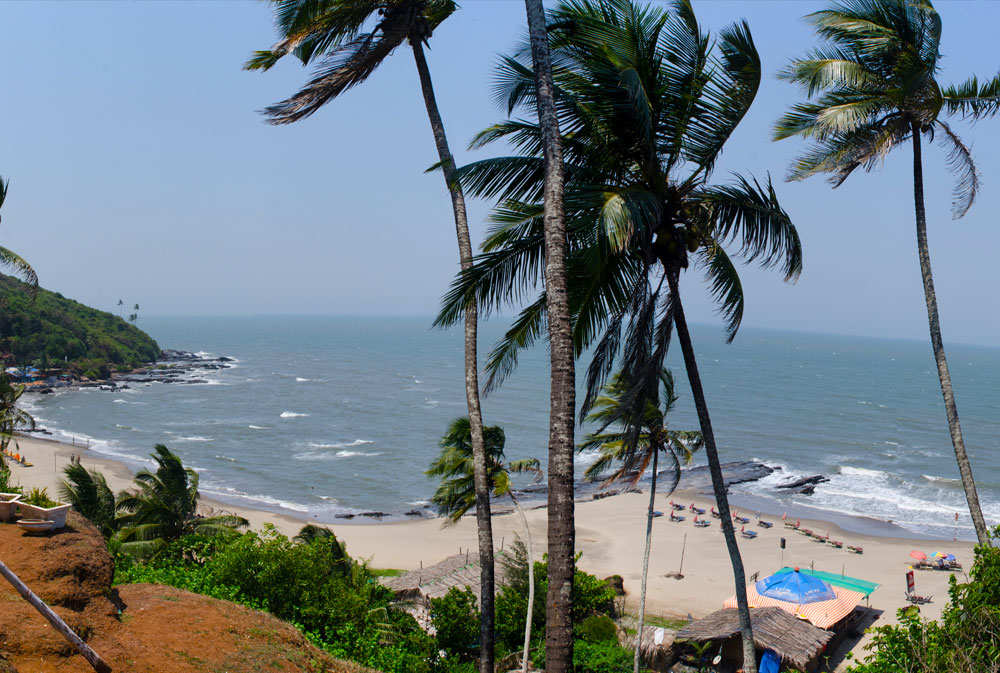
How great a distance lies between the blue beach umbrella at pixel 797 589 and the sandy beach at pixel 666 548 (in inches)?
177

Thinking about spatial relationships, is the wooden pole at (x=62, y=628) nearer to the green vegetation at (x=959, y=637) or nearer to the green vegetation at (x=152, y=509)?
the green vegetation at (x=959, y=637)

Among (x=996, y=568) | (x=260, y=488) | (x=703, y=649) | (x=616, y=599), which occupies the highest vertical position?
(x=996, y=568)

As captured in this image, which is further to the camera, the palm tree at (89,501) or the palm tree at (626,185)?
the palm tree at (89,501)

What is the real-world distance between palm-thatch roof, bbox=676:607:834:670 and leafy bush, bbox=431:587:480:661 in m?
5.89

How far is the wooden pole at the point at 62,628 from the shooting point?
5609mm

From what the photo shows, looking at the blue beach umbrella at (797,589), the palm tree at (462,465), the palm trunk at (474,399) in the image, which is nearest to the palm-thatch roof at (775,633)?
the blue beach umbrella at (797,589)

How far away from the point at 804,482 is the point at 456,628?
37758 millimetres

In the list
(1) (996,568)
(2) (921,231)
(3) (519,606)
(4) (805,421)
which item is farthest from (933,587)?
(4) (805,421)

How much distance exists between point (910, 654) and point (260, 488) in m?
43.1

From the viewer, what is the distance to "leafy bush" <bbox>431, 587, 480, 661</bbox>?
15.3 metres

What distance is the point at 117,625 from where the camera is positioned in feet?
23.8

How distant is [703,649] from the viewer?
56.3ft

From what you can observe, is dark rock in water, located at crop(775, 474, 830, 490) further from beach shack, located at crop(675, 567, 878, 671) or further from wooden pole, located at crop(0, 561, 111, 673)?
wooden pole, located at crop(0, 561, 111, 673)

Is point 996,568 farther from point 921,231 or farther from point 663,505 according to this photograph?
point 663,505
